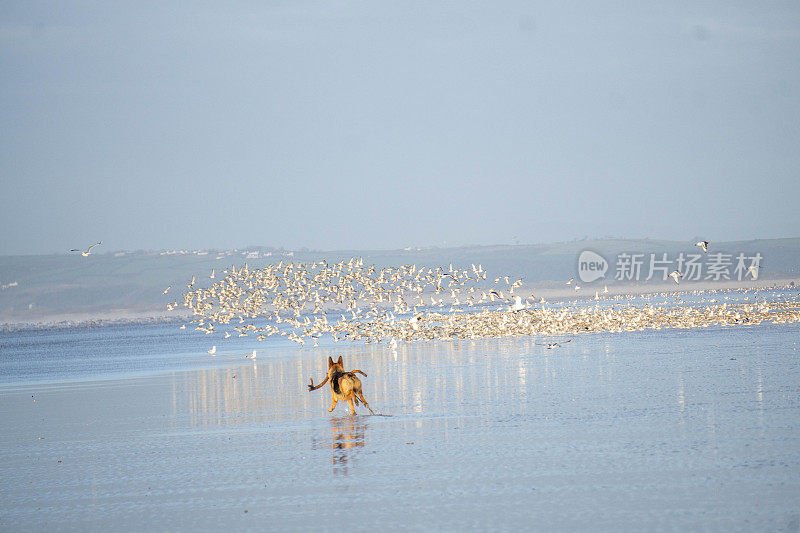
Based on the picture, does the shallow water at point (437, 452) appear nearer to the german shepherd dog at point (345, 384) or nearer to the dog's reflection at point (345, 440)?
the dog's reflection at point (345, 440)

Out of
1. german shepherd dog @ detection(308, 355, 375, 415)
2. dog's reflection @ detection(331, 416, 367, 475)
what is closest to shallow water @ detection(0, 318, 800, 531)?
dog's reflection @ detection(331, 416, 367, 475)

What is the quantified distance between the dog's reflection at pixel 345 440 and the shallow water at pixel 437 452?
0.05 meters

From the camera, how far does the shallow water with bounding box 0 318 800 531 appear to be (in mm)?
9719

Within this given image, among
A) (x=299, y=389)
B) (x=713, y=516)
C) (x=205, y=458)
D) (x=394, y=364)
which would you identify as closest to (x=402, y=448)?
(x=205, y=458)

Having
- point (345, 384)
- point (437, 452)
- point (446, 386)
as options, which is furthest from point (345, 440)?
point (446, 386)

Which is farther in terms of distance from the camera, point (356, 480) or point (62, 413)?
point (62, 413)

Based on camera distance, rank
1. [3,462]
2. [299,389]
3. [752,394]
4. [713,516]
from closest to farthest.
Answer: [713,516], [3,462], [752,394], [299,389]

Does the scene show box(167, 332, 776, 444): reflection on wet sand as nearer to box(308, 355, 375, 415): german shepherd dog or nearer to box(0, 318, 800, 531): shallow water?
box(0, 318, 800, 531): shallow water

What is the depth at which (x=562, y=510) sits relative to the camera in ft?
31.2

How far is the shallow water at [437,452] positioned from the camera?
9.72 m

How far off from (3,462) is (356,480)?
6.42 meters

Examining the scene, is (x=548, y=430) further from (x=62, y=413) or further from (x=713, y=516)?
(x=62, y=413)

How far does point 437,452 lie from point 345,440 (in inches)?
80.7

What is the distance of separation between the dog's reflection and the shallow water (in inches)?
2.0
